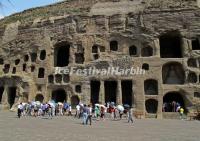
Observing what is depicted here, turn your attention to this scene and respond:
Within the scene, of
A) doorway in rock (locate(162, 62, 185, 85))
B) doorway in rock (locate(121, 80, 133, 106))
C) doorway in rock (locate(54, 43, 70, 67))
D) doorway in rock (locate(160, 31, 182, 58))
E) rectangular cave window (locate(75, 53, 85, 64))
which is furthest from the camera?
doorway in rock (locate(54, 43, 70, 67))

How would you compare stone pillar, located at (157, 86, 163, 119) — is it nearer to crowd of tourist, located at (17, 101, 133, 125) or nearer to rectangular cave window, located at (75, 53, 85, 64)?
crowd of tourist, located at (17, 101, 133, 125)

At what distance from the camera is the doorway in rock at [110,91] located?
34.4 metres

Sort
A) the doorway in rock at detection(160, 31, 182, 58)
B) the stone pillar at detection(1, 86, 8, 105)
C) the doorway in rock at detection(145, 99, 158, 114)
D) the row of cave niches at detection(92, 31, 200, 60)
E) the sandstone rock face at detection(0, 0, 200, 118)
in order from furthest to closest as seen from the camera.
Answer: the stone pillar at detection(1, 86, 8, 105), the doorway in rock at detection(160, 31, 182, 58), the row of cave niches at detection(92, 31, 200, 60), the doorway in rock at detection(145, 99, 158, 114), the sandstone rock face at detection(0, 0, 200, 118)

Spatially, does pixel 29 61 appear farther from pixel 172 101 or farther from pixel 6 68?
pixel 172 101

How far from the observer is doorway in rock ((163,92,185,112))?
31398 mm

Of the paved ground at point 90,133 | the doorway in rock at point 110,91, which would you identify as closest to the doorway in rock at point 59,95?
the doorway in rock at point 110,91

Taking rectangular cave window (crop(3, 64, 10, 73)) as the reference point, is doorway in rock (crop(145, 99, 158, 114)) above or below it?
below

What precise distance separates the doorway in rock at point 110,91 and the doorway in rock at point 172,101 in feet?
16.7

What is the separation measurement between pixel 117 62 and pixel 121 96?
3.34 m

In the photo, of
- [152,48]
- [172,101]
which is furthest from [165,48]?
[172,101]

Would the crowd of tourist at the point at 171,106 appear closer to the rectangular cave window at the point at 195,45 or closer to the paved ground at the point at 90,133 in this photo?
the rectangular cave window at the point at 195,45

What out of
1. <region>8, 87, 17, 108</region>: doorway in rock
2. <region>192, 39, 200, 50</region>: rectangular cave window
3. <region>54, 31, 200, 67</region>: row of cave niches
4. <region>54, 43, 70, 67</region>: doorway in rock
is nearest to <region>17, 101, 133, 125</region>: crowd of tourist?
<region>54, 31, 200, 67</region>: row of cave niches

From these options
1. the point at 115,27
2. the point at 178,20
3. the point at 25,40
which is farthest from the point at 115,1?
the point at 25,40

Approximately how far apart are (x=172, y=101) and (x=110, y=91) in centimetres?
630
